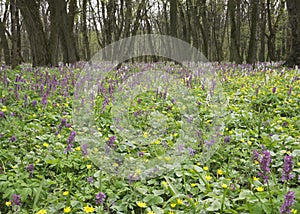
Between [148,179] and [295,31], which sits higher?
[295,31]

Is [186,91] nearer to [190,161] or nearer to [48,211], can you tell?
[190,161]

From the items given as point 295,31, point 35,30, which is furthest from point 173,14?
point 35,30

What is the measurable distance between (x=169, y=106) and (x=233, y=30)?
10.1 m

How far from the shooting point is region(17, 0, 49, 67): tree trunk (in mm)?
12258

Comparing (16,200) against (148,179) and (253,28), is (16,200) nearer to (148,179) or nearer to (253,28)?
(148,179)

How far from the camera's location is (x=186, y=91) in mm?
6672

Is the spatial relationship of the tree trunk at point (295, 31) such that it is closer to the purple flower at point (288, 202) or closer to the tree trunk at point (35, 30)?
the tree trunk at point (35, 30)

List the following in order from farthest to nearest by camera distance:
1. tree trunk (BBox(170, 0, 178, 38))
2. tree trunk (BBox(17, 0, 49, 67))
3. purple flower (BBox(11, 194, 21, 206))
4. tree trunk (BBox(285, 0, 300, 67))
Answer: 1. tree trunk (BBox(170, 0, 178, 38))
2. tree trunk (BBox(285, 0, 300, 67))
3. tree trunk (BBox(17, 0, 49, 67))
4. purple flower (BBox(11, 194, 21, 206))

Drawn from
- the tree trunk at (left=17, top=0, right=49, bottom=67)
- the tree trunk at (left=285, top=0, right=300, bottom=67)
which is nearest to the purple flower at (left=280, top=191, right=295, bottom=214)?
the tree trunk at (left=285, top=0, right=300, bottom=67)

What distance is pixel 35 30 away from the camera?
1265 centimetres

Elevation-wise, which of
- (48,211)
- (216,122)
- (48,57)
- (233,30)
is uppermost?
(233,30)

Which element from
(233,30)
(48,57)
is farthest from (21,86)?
(233,30)

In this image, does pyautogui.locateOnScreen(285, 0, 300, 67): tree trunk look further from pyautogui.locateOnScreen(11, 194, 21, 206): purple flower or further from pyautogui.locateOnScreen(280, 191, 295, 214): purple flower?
pyautogui.locateOnScreen(11, 194, 21, 206): purple flower

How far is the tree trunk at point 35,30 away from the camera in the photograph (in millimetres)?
12258
